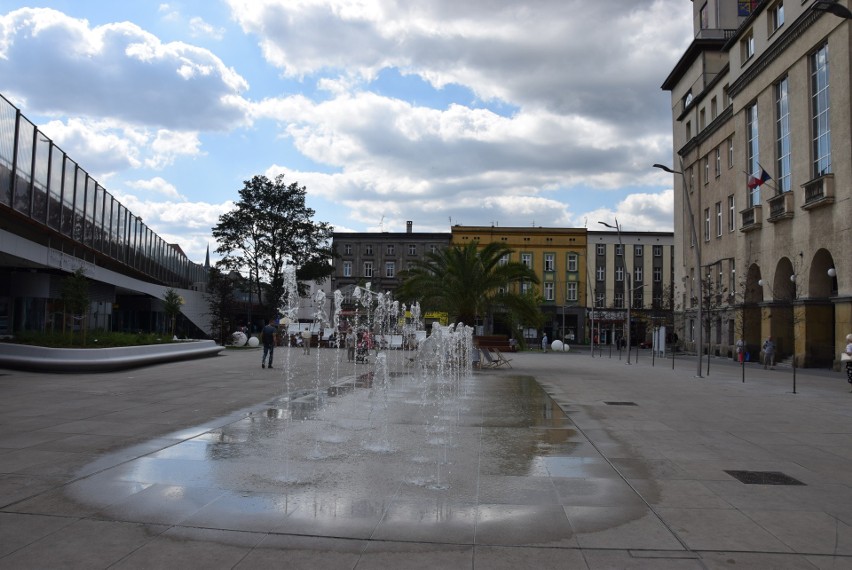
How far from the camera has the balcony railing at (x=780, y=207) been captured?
1272 inches

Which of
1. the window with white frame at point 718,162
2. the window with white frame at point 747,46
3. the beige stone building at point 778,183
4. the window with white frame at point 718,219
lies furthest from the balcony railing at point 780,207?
the window with white frame at point 718,162

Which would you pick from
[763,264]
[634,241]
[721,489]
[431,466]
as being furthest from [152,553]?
[634,241]

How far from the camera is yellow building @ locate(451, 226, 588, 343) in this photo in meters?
78.1

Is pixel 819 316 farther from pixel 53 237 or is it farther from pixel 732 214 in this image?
pixel 53 237

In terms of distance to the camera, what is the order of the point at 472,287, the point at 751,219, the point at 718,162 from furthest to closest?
the point at 718,162
the point at 751,219
the point at 472,287

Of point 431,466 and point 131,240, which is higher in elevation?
point 131,240

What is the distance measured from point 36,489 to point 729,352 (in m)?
43.2

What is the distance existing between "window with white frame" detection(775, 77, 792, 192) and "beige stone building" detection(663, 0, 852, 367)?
0.05 metres

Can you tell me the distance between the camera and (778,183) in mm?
34469

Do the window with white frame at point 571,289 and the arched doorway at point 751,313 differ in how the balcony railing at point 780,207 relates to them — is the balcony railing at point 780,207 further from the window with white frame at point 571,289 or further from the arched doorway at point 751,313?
the window with white frame at point 571,289

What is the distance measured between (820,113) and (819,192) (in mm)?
3778

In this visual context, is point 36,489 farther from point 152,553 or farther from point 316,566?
point 316,566

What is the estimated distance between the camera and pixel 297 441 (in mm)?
8766

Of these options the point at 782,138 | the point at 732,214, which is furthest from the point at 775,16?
the point at 732,214
